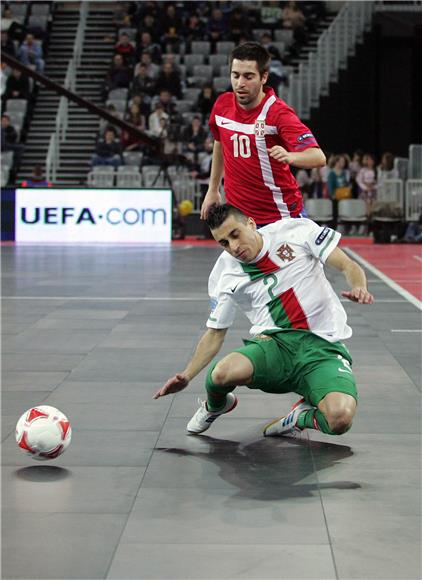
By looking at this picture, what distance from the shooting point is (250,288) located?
19.3ft

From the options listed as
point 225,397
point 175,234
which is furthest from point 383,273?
point 225,397

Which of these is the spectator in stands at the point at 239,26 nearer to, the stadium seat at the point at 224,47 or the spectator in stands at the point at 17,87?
the stadium seat at the point at 224,47

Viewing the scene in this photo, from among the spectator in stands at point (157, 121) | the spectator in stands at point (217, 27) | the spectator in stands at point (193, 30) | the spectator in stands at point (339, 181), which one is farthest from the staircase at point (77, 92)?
the spectator in stands at point (339, 181)

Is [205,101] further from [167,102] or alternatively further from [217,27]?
[217,27]

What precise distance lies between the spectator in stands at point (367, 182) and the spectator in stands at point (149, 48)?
6783 mm

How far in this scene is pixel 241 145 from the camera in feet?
22.6

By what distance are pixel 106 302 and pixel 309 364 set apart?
7.02 metres

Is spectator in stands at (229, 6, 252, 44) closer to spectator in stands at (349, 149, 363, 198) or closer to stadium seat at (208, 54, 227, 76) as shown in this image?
stadium seat at (208, 54, 227, 76)

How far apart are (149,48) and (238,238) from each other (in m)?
23.5

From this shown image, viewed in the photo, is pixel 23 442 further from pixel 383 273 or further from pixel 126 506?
pixel 383 273

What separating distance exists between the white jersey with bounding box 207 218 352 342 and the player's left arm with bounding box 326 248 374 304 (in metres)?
0.06

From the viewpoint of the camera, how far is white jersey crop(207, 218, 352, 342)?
5.84m

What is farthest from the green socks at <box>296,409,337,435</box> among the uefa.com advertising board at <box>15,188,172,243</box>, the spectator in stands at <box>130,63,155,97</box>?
the spectator in stands at <box>130,63,155,97</box>

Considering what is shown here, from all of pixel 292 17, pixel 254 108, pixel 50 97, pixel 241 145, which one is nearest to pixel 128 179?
pixel 50 97
